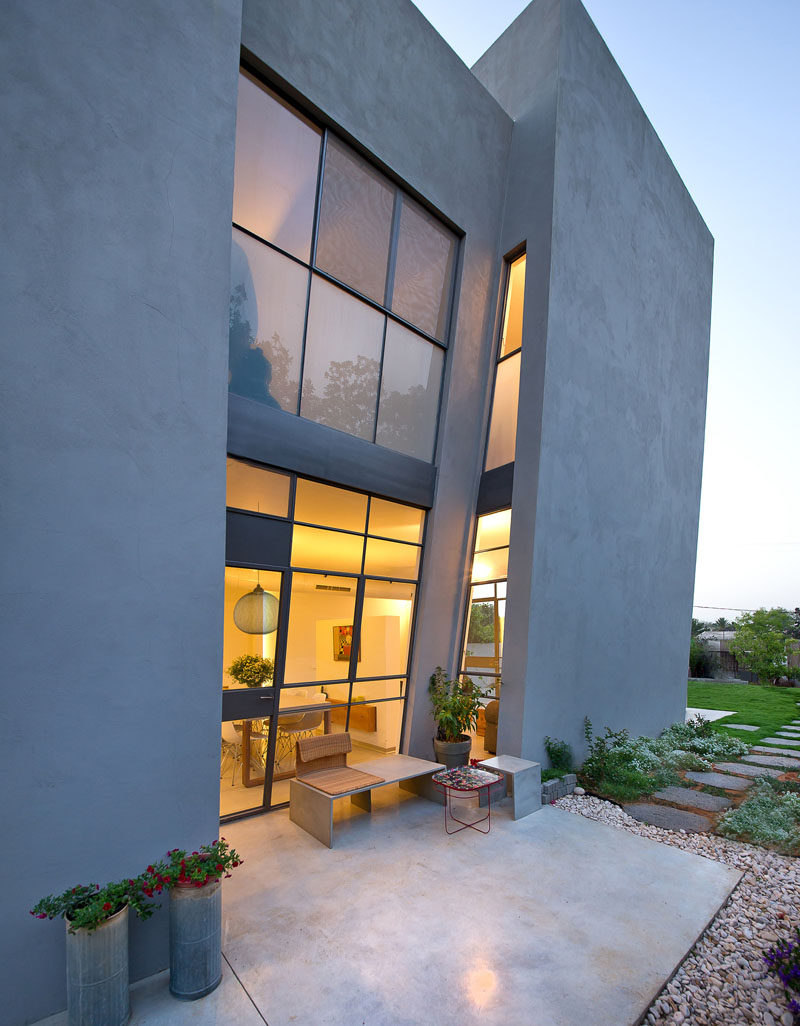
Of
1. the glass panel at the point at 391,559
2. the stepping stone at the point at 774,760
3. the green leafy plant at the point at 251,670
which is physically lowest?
the stepping stone at the point at 774,760

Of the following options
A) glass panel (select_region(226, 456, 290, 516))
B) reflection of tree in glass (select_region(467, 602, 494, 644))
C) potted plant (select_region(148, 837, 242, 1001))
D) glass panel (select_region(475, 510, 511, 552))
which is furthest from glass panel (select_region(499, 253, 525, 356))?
potted plant (select_region(148, 837, 242, 1001))

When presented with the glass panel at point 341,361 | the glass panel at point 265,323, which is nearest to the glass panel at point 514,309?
the glass panel at point 341,361

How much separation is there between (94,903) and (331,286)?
684cm

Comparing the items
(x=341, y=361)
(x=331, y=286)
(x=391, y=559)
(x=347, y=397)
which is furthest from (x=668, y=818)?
(x=331, y=286)

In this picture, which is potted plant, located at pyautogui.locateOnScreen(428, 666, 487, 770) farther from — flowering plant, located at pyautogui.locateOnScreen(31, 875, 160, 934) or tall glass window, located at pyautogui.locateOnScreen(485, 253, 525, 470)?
flowering plant, located at pyautogui.locateOnScreen(31, 875, 160, 934)

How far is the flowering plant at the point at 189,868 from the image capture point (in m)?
3.33

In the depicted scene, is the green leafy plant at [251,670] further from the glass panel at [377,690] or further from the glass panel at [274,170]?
the glass panel at [274,170]

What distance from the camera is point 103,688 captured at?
351cm

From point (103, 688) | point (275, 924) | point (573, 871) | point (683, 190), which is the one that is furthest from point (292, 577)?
point (683, 190)

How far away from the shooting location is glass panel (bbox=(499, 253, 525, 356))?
880 centimetres

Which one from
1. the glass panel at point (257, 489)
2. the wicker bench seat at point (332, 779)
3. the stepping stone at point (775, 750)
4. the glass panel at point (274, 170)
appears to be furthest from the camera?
the stepping stone at point (775, 750)

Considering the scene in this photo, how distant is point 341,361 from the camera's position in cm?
705

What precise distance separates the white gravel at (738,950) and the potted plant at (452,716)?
2810 mm

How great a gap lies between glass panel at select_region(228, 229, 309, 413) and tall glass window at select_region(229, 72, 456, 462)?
0.04ft
